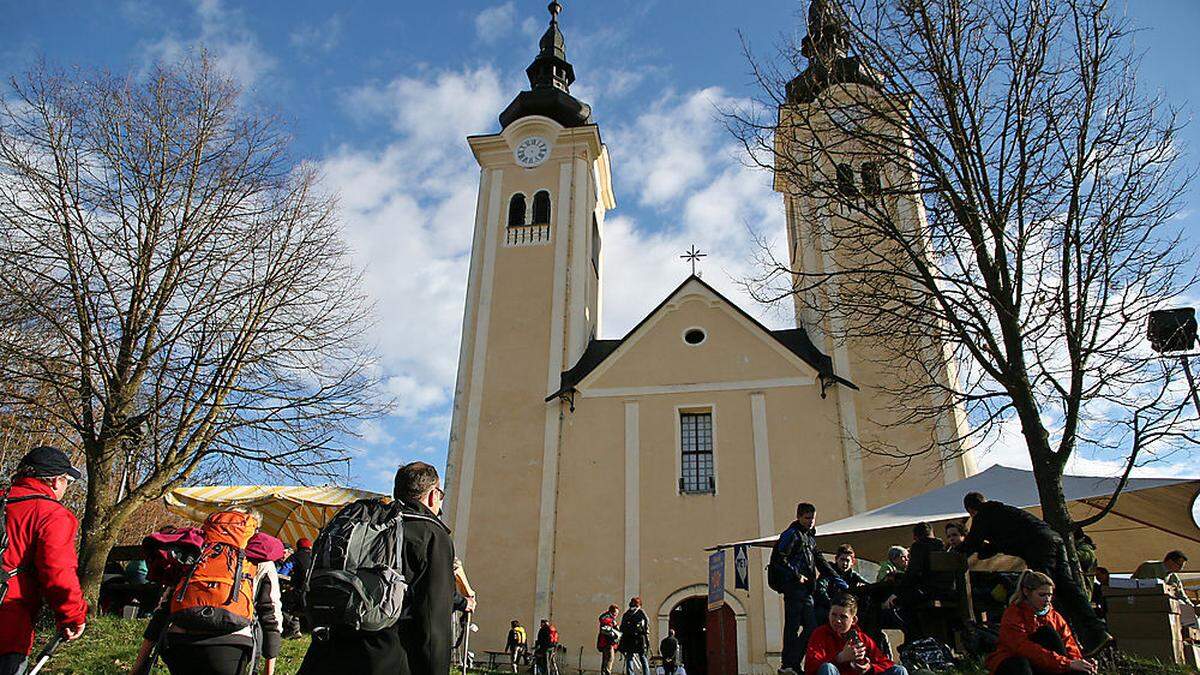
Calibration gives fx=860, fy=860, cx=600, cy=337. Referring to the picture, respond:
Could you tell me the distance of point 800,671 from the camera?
7863 mm

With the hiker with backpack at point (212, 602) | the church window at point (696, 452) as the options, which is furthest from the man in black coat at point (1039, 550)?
the church window at point (696, 452)

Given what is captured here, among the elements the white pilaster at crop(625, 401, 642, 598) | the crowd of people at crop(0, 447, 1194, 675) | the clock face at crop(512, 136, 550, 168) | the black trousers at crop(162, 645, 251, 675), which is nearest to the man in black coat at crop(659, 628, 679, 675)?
the white pilaster at crop(625, 401, 642, 598)

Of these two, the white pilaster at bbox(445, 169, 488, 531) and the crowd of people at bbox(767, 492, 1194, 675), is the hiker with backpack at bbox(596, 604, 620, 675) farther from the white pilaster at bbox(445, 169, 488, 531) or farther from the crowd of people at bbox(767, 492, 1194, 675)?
the crowd of people at bbox(767, 492, 1194, 675)

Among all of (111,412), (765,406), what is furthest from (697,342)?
(111,412)

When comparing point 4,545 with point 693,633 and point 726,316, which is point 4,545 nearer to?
point 693,633

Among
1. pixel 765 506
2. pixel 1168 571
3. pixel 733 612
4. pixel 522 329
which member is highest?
pixel 522 329

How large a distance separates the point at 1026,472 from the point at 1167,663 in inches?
166

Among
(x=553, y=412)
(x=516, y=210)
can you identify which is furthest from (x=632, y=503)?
(x=516, y=210)

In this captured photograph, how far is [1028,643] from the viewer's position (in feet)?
18.3

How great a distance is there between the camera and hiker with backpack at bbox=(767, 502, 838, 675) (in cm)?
798

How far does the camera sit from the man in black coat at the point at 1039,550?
665 centimetres

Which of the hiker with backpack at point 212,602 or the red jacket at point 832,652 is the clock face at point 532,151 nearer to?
the red jacket at point 832,652

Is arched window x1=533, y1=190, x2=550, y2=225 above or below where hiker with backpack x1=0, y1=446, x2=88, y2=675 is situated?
above

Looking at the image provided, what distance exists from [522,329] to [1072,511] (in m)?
13.4
